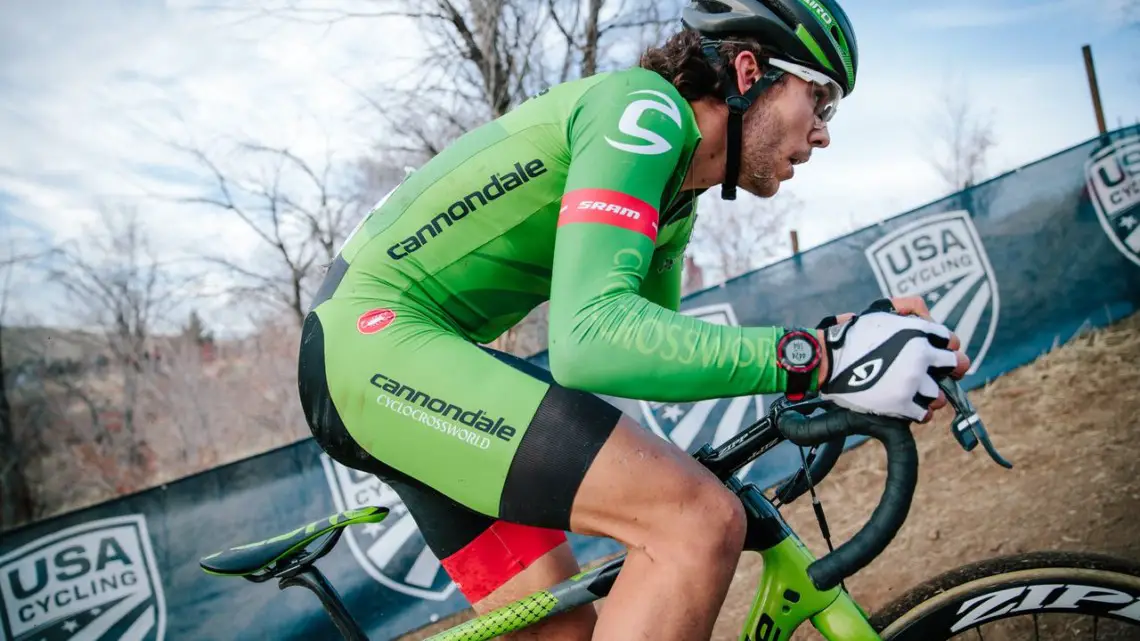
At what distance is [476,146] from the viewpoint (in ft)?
6.12

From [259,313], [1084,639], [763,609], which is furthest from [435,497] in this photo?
[259,313]

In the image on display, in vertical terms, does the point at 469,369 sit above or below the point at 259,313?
below

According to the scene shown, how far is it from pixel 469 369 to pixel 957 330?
600 centimetres

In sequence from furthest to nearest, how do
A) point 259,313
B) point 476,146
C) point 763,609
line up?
1. point 259,313
2. point 476,146
3. point 763,609

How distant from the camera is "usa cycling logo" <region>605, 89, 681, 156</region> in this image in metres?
1.51

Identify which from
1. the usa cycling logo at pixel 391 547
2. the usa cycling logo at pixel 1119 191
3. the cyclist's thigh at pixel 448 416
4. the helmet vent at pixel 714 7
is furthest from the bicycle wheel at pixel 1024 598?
the usa cycling logo at pixel 1119 191

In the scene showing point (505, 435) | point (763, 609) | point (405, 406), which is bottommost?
point (763, 609)

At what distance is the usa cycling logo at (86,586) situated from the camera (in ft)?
14.5

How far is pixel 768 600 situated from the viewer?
175 centimetres

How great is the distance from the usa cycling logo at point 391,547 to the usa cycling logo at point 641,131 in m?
4.21

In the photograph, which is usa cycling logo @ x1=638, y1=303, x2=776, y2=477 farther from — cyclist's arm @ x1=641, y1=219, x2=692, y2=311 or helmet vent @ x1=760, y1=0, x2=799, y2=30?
helmet vent @ x1=760, y1=0, x2=799, y2=30

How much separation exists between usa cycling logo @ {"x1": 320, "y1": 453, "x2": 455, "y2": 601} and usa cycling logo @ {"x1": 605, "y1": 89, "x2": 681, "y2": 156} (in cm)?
421

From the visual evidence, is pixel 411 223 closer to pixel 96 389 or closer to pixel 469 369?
pixel 469 369

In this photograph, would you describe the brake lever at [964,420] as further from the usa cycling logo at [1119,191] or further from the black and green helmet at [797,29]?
the usa cycling logo at [1119,191]
